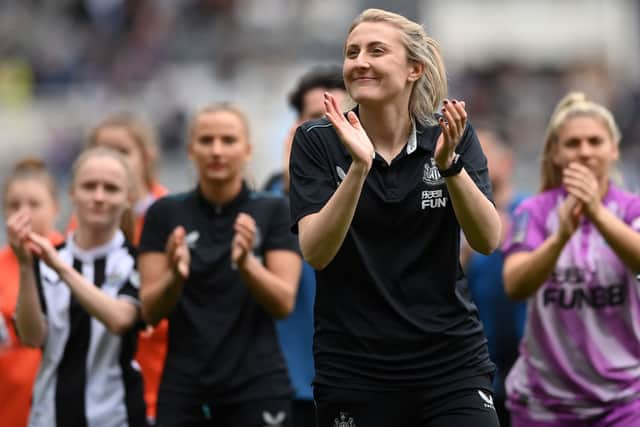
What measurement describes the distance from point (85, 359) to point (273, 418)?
92cm

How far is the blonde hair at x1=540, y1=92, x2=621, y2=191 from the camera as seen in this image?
6.86 metres

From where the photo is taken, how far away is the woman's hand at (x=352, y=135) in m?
4.90

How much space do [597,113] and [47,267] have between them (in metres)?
2.72

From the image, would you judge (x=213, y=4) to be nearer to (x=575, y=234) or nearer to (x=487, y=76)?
(x=487, y=76)

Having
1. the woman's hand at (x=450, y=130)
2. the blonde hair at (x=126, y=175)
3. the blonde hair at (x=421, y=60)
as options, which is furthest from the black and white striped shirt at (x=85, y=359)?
the woman's hand at (x=450, y=130)

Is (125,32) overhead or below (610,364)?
overhead

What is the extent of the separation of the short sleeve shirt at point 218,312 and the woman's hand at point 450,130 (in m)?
2.09

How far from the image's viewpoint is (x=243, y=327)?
684 centimetres

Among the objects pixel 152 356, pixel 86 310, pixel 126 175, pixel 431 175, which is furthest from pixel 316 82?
pixel 431 175

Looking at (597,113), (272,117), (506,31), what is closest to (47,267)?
(597,113)

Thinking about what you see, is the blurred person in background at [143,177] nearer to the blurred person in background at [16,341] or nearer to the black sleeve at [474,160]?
the blurred person in background at [16,341]

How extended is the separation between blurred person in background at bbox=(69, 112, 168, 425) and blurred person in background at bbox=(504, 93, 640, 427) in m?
1.93

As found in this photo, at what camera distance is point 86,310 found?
663 centimetres

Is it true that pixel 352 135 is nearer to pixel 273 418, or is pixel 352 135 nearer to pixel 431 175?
pixel 431 175
